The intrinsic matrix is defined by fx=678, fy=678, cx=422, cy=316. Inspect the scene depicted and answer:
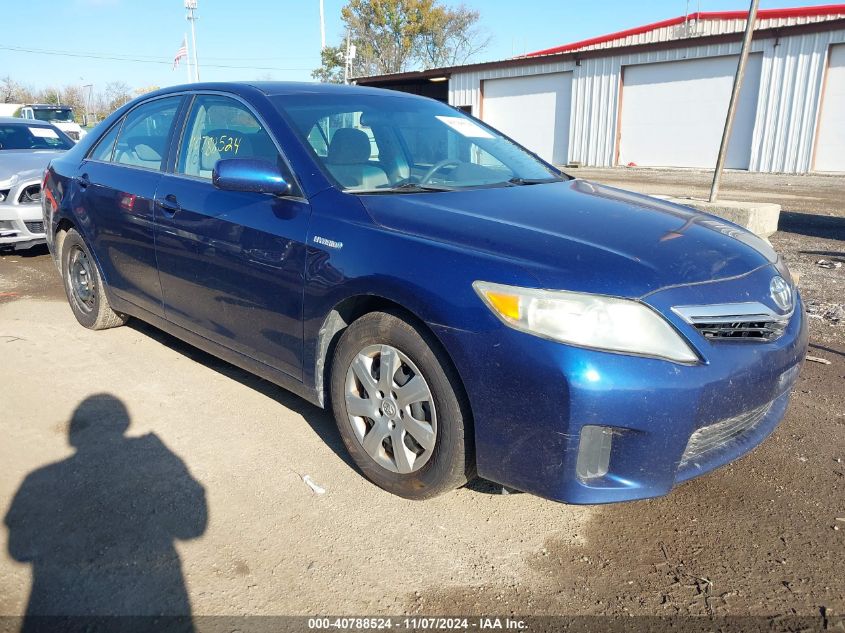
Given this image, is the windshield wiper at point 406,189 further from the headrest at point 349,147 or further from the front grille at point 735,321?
the front grille at point 735,321

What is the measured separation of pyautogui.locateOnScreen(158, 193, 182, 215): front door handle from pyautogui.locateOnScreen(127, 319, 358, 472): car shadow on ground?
1.08m

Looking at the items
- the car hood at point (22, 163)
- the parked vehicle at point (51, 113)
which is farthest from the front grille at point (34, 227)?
the parked vehicle at point (51, 113)

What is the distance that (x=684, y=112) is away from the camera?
2223 cm

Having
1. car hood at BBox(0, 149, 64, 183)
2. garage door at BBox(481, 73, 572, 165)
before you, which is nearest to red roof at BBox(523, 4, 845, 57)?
garage door at BBox(481, 73, 572, 165)

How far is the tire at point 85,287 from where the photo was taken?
4.73 m

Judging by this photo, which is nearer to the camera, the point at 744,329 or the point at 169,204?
the point at 744,329

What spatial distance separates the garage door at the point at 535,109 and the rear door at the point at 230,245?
23.3 meters

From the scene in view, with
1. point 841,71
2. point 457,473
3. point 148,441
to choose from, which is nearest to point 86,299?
point 148,441

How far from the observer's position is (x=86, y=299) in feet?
16.2

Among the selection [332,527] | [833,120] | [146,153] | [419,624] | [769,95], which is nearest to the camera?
[419,624]

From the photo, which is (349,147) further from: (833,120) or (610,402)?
(833,120)

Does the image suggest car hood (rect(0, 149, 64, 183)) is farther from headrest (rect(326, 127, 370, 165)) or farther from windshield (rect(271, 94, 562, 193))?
headrest (rect(326, 127, 370, 165))

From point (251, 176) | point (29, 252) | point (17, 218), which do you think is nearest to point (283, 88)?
point (251, 176)

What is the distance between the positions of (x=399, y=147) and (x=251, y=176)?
0.80 m
